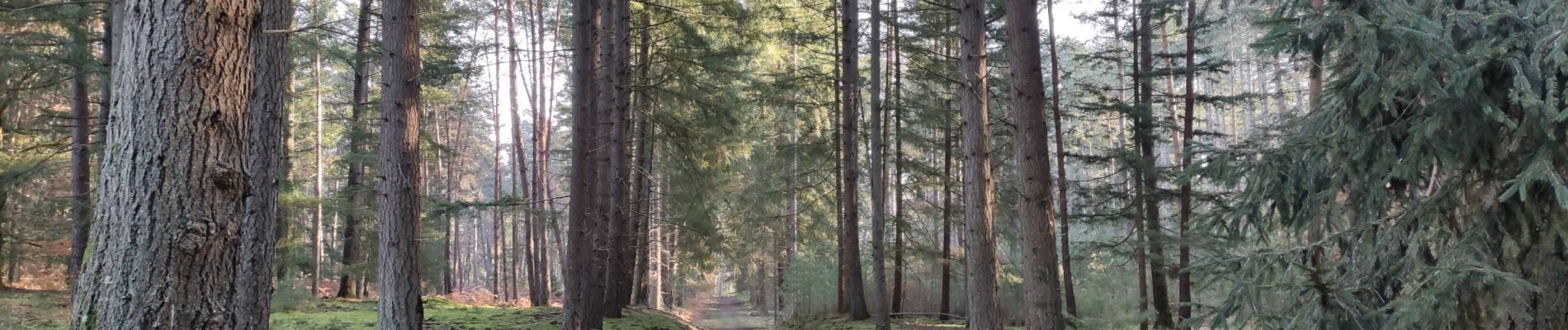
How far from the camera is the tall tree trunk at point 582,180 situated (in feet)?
27.8

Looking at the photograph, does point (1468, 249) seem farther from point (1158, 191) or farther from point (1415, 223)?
point (1158, 191)

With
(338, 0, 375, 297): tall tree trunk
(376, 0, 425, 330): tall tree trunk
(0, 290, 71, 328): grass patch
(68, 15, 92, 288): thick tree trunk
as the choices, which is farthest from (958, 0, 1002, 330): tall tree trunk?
(0, 290, 71, 328): grass patch

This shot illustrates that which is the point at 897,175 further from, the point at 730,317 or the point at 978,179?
the point at 730,317

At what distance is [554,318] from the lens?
39.3 ft

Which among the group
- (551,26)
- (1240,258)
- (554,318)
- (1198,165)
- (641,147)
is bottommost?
(554,318)

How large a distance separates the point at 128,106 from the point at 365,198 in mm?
14126

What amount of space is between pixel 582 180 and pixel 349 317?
635 centimetres

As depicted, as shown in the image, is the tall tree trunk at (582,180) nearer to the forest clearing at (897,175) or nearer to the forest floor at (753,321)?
the forest clearing at (897,175)

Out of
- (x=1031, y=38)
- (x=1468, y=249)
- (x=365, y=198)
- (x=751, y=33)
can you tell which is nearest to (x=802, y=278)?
(x=751, y=33)

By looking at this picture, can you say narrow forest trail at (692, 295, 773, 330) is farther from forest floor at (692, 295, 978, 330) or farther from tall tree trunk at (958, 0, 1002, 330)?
tall tree trunk at (958, 0, 1002, 330)

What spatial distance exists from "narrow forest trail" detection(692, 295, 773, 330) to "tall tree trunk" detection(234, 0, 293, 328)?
15.2 metres

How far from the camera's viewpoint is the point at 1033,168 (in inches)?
273

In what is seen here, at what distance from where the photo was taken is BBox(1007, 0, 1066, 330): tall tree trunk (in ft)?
22.7

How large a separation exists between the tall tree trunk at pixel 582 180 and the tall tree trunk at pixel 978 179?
14.0 ft
